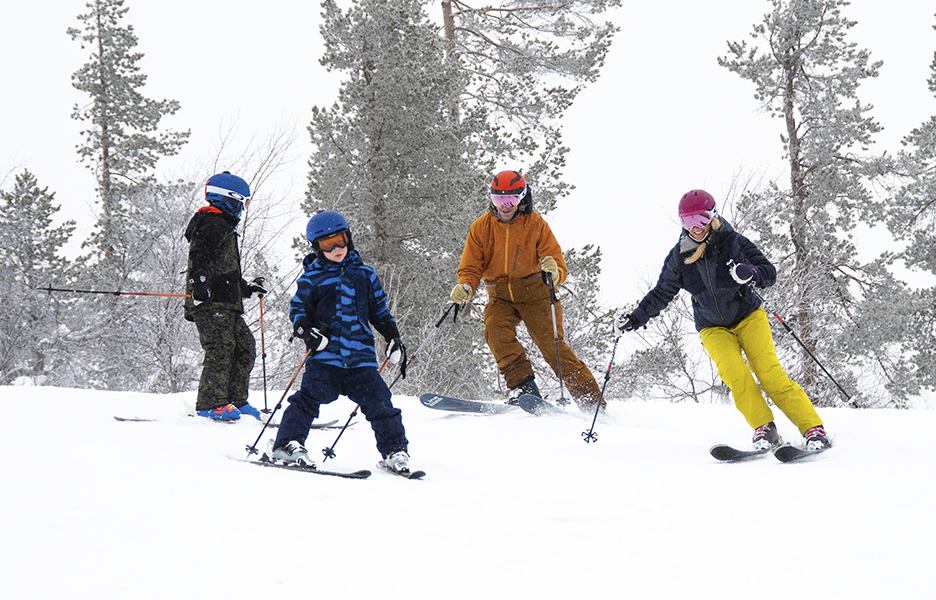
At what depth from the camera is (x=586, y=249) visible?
1692cm

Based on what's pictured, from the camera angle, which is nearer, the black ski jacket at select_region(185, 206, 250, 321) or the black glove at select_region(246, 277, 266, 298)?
the black ski jacket at select_region(185, 206, 250, 321)

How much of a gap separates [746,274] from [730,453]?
1029 millimetres

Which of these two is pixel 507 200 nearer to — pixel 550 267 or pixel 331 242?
pixel 550 267

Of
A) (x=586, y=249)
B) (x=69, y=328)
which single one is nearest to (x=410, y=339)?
(x=586, y=249)


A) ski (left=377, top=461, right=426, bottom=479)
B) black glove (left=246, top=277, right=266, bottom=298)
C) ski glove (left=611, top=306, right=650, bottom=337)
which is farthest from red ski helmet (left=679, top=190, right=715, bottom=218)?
black glove (left=246, top=277, right=266, bottom=298)

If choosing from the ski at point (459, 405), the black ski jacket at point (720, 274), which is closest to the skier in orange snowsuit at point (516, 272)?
the ski at point (459, 405)

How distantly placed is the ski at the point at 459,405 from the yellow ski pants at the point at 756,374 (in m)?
2.32

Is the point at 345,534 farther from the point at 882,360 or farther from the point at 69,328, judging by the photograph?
the point at 69,328

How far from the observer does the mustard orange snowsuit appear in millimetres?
5664

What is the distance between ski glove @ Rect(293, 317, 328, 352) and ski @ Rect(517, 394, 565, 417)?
2.17 m

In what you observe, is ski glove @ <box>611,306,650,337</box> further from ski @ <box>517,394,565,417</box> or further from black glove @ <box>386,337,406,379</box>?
black glove @ <box>386,337,406,379</box>

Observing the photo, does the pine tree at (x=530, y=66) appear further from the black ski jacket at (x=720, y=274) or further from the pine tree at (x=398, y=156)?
the black ski jacket at (x=720, y=274)

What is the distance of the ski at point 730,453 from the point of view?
4.02 m

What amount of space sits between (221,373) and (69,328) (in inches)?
862
